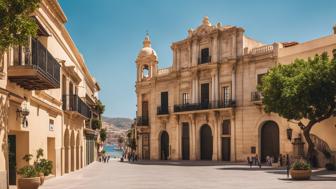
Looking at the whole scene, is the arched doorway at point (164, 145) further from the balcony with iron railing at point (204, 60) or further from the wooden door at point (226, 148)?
the balcony with iron railing at point (204, 60)

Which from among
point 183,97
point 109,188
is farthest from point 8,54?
point 183,97

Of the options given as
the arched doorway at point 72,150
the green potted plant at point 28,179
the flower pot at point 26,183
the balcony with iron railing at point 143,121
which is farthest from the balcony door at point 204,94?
the flower pot at point 26,183

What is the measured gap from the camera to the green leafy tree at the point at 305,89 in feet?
93.6

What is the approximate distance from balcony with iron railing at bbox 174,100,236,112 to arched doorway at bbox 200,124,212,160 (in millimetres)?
2160

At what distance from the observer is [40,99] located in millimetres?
20109

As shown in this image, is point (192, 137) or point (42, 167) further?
point (192, 137)

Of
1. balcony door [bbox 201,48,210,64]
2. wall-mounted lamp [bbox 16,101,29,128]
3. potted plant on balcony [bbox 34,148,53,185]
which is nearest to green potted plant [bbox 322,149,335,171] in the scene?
balcony door [bbox 201,48,210,64]

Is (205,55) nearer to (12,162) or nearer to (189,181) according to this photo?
(189,181)

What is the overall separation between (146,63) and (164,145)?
10.5 meters

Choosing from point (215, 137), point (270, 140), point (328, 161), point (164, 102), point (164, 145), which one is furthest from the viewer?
point (164, 145)

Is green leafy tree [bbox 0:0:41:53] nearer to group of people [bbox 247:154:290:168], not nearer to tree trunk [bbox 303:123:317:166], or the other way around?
tree trunk [bbox 303:123:317:166]

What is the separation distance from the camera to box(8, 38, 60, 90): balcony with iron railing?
594 inches

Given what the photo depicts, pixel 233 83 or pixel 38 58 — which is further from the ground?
pixel 233 83

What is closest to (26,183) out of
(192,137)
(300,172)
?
(300,172)
